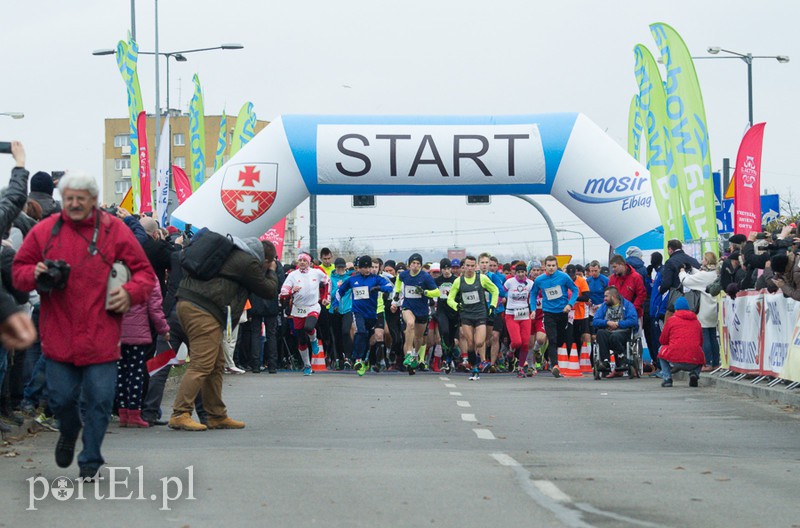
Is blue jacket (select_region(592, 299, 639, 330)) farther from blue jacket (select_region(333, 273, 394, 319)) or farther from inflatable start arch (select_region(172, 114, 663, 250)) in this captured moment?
inflatable start arch (select_region(172, 114, 663, 250))

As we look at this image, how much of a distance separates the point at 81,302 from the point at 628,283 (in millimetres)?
15794

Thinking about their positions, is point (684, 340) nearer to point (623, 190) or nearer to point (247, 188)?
point (623, 190)

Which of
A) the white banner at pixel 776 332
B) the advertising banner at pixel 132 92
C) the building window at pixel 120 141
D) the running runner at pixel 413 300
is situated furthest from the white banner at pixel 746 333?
the building window at pixel 120 141

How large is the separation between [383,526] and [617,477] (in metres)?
2.48

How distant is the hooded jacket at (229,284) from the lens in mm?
12211

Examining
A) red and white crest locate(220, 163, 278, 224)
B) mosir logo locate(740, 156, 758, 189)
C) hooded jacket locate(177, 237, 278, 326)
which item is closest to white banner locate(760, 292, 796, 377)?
mosir logo locate(740, 156, 758, 189)

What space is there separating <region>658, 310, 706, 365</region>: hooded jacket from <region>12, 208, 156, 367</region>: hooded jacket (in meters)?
12.4

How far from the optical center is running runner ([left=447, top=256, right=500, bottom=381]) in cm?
2336

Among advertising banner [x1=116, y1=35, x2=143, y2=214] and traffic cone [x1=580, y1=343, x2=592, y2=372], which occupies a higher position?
advertising banner [x1=116, y1=35, x2=143, y2=214]

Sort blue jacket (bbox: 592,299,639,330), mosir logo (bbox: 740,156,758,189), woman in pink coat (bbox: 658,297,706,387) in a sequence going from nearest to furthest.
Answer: woman in pink coat (bbox: 658,297,706,387) < blue jacket (bbox: 592,299,639,330) < mosir logo (bbox: 740,156,758,189)

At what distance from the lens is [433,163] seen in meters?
26.5

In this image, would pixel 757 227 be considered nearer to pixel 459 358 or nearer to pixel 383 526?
pixel 459 358

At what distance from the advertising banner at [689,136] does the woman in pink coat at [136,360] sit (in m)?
12.2

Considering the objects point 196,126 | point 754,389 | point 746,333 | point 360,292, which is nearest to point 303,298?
point 360,292
